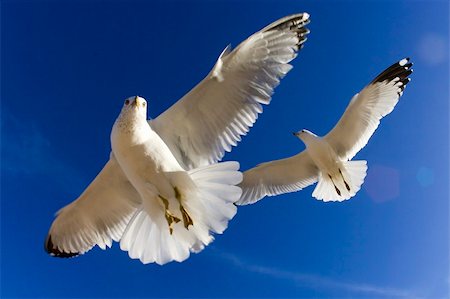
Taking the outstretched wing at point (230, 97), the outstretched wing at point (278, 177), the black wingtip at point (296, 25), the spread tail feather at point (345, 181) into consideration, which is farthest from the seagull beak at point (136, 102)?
the spread tail feather at point (345, 181)

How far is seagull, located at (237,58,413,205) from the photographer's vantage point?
691cm

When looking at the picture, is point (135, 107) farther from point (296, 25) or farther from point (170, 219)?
point (296, 25)

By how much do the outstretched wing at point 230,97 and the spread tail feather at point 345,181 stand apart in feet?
9.61

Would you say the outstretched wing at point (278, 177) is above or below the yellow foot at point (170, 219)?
above

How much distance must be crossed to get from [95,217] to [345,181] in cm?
360

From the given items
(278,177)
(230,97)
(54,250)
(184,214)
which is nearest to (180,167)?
(184,214)

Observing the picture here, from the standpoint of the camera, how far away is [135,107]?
13.6 feet

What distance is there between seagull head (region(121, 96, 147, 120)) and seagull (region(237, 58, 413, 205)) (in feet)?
11.5

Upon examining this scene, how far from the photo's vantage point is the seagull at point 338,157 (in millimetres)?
6910

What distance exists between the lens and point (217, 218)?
4.13 meters

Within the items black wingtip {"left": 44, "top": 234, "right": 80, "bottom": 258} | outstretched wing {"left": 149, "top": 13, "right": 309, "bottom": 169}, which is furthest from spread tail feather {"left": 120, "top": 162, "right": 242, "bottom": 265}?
black wingtip {"left": 44, "top": 234, "right": 80, "bottom": 258}

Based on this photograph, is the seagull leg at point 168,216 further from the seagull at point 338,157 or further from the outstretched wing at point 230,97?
the seagull at point 338,157

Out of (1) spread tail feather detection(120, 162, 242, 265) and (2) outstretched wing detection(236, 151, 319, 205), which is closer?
(1) spread tail feather detection(120, 162, 242, 265)

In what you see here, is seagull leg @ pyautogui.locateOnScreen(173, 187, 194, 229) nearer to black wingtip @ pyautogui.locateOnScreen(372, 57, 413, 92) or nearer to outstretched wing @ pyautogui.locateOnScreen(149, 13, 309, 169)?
outstretched wing @ pyautogui.locateOnScreen(149, 13, 309, 169)
